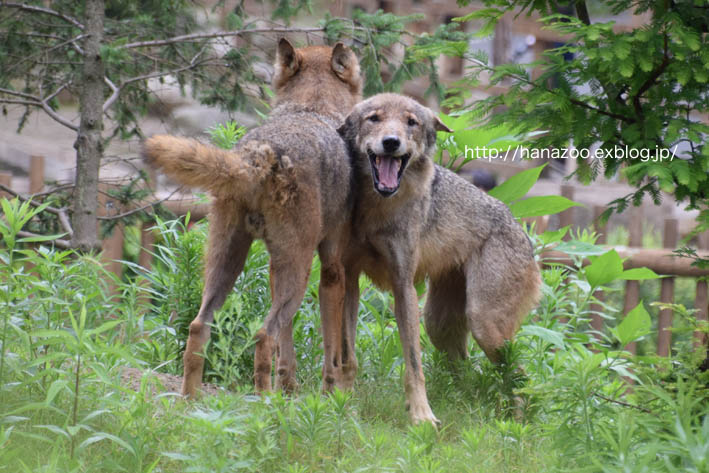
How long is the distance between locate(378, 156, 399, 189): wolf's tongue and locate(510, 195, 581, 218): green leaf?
2.10 metres

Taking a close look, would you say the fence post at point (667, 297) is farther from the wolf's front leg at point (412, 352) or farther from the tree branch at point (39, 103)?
the tree branch at point (39, 103)

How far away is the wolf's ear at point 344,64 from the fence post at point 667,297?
467 cm

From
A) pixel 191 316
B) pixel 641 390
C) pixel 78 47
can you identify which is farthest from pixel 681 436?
pixel 78 47

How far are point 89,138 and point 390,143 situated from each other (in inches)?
114

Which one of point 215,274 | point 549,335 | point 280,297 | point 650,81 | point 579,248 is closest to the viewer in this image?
point 650,81

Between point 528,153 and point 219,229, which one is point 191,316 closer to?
point 219,229

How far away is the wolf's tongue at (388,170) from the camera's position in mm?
3842

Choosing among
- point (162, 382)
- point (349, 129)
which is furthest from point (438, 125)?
point (162, 382)

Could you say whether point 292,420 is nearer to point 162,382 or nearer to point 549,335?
point 162,382

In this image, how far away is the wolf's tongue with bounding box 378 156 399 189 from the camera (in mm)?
3842

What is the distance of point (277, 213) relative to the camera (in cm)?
341

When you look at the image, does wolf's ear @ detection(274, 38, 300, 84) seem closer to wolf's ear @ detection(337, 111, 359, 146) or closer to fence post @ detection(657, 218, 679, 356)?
wolf's ear @ detection(337, 111, 359, 146)

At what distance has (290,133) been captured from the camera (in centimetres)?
358

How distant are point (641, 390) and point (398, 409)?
1.44 meters
